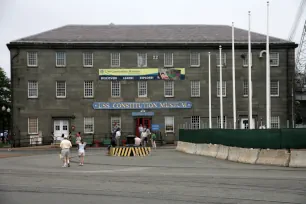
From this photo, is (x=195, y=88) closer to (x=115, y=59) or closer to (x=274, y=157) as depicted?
(x=115, y=59)

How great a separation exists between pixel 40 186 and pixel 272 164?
Result: 35.6ft

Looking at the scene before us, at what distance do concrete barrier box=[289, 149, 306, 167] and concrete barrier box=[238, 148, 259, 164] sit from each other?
2.27m

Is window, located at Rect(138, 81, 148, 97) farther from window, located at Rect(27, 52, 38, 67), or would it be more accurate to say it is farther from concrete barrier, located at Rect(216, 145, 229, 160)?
concrete barrier, located at Rect(216, 145, 229, 160)

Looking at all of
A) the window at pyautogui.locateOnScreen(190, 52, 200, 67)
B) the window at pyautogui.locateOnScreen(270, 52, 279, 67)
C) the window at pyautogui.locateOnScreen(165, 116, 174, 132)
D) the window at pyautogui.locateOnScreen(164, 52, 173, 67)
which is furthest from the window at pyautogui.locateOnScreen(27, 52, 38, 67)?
the window at pyautogui.locateOnScreen(270, 52, 279, 67)

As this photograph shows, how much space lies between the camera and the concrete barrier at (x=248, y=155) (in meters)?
22.3

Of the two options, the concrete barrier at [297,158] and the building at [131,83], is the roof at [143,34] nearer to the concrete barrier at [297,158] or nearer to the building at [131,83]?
the building at [131,83]

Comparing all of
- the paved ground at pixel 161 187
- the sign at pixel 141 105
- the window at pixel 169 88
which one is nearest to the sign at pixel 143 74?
the window at pixel 169 88

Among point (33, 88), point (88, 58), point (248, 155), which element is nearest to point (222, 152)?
point (248, 155)

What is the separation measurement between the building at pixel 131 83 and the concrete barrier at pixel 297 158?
29.1 meters

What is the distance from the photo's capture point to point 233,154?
80.3 ft

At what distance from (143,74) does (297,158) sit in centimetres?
3077

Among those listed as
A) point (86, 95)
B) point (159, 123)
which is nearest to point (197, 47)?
point (159, 123)

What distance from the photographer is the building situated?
1909 inches

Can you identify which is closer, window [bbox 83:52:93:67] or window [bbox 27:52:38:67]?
window [bbox 27:52:38:67]
